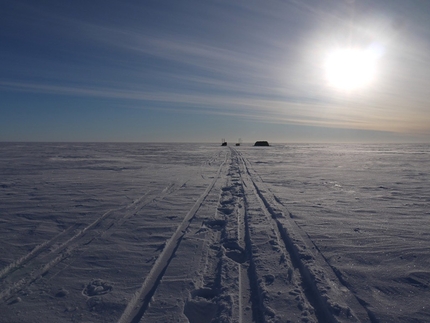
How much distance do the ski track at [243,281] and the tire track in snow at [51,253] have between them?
1566 millimetres

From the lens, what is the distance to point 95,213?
6.65 m

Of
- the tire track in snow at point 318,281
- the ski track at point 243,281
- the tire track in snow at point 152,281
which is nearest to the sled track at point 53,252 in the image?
the tire track in snow at point 152,281

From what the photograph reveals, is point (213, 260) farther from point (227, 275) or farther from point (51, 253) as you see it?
point (51, 253)

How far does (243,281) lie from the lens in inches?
139

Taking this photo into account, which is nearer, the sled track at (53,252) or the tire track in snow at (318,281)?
the tire track in snow at (318,281)

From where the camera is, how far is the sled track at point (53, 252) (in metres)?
3.52

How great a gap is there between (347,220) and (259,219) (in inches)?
80.7

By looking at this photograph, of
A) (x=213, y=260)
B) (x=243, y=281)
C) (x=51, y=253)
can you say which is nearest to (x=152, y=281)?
(x=213, y=260)

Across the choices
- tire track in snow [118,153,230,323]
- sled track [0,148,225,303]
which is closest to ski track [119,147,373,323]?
tire track in snow [118,153,230,323]

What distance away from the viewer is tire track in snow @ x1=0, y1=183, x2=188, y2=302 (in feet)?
11.5

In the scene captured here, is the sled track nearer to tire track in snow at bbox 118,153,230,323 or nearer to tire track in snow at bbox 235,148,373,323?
tire track in snow at bbox 118,153,230,323

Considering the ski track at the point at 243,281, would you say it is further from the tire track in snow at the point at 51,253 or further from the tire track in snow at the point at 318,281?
the tire track in snow at the point at 51,253

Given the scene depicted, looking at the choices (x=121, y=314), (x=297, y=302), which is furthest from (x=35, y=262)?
(x=297, y=302)

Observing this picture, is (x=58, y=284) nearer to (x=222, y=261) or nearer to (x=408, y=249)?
(x=222, y=261)
